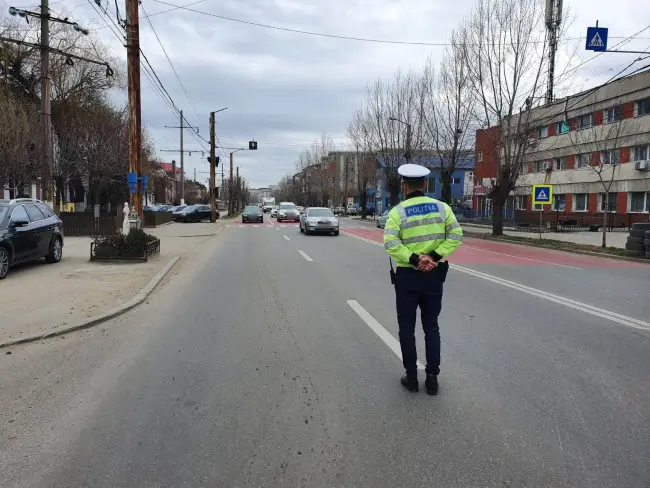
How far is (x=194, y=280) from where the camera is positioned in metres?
11.1

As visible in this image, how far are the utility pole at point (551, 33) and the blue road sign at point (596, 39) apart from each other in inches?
517

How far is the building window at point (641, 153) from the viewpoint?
34.6m

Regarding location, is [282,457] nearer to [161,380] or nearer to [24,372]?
[161,380]

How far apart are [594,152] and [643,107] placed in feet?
13.8

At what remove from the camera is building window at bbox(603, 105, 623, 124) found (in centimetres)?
3562

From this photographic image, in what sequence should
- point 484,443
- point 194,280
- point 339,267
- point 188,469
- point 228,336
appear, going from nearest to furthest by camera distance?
point 188,469 → point 484,443 → point 228,336 → point 194,280 → point 339,267

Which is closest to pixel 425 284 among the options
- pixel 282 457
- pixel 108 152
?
pixel 282 457

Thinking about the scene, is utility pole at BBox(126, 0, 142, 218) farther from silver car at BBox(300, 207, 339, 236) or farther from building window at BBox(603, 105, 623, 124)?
building window at BBox(603, 105, 623, 124)

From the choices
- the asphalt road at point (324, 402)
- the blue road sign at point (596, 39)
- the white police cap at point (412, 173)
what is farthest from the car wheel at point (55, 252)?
the blue road sign at point (596, 39)

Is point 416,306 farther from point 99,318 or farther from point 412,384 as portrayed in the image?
point 99,318

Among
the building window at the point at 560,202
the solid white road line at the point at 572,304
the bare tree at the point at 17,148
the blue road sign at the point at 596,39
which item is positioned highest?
the blue road sign at the point at 596,39

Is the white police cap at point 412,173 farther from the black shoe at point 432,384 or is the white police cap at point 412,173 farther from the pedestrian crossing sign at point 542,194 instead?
the pedestrian crossing sign at point 542,194

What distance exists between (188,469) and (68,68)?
34.6 meters

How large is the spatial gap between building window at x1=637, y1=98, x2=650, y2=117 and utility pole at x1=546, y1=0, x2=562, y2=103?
434 inches
